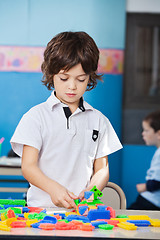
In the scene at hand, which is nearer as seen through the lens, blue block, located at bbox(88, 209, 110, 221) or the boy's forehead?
blue block, located at bbox(88, 209, 110, 221)

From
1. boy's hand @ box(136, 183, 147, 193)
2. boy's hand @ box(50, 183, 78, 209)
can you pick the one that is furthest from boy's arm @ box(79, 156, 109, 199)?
boy's hand @ box(136, 183, 147, 193)

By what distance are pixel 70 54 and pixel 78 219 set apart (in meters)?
0.50

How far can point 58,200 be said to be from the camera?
3.90ft

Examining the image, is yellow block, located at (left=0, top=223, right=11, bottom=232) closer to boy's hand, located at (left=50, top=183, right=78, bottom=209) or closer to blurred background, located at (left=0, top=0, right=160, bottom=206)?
boy's hand, located at (left=50, top=183, right=78, bottom=209)

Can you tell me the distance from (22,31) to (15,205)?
258 centimetres

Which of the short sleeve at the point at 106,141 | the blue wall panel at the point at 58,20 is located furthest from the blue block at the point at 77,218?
the blue wall panel at the point at 58,20

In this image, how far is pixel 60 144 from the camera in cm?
134

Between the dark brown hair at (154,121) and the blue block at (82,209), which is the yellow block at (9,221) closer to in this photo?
the blue block at (82,209)

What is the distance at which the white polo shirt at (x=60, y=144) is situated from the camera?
133cm

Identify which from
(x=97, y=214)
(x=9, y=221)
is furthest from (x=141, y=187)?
(x=9, y=221)

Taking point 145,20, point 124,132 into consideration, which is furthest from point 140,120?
point 145,20

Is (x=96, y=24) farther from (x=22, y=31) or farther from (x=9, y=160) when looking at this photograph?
(x=9, y=160)

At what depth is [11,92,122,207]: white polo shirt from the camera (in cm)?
133

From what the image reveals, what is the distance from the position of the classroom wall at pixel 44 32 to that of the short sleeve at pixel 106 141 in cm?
217
